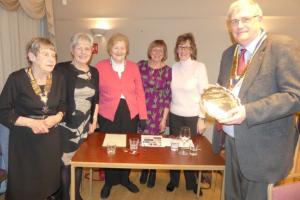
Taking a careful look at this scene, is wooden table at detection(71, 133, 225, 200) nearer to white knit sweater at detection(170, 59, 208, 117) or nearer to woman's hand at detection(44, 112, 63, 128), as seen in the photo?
woman's hand at detection(44, 112, 63, 128)

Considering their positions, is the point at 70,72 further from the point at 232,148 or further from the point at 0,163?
the point at 232,148

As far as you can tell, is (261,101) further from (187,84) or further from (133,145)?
(187,84)

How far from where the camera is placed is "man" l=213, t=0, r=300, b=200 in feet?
4.77

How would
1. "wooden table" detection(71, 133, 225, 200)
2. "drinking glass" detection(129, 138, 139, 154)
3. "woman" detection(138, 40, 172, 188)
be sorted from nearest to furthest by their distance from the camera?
"wooden table" detection(71, 133, 225, 200)
"drinking glass" detection(129, 138, 139, 154)
"woman" detection(138, 40, 172, 188)

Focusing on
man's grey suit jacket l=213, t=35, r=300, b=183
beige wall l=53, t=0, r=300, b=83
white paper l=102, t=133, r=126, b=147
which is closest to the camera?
man's grey suit jacket l=213, t=35, r=300, b=183

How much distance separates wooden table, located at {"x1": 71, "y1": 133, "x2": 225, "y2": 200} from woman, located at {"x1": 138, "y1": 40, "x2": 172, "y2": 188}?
955mm

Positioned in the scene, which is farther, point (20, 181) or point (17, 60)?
point (17, 60)

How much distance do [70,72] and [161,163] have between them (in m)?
1.13

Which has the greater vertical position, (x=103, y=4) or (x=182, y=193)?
(x=103, y=4)

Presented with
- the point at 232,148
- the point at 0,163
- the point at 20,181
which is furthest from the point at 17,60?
the point at 232,148

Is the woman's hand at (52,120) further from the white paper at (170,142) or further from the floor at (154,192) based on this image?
the floor at (154,192)

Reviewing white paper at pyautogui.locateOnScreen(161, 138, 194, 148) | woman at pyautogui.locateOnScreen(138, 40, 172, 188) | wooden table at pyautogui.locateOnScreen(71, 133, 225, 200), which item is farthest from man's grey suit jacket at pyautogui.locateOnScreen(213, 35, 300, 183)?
woman at pyautogui.locateOnScreen(138, 40, 172, 188)

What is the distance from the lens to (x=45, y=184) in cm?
233

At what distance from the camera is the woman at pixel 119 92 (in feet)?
9.53
